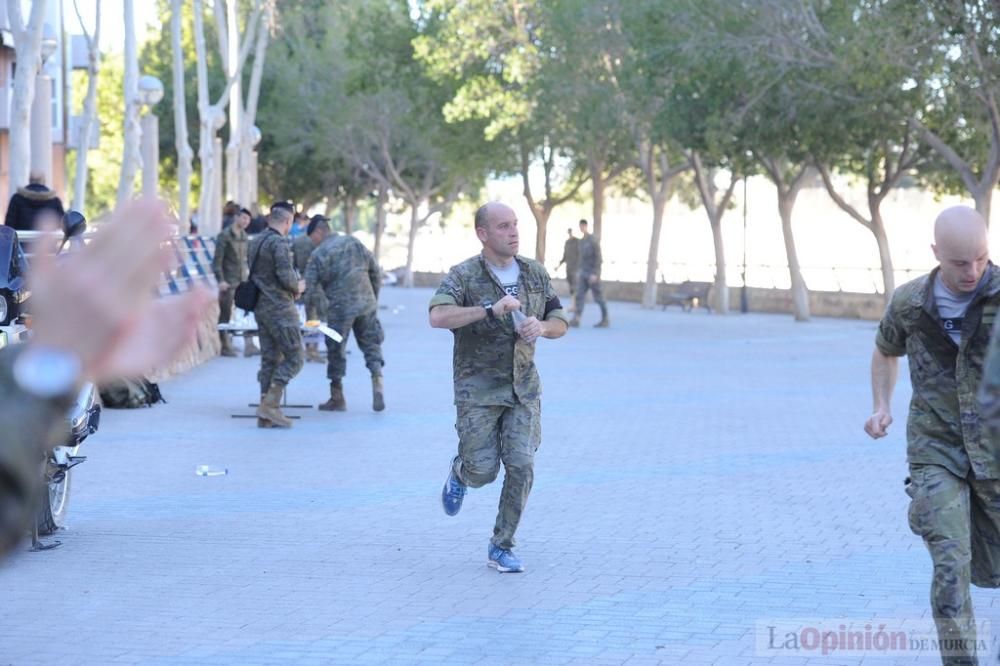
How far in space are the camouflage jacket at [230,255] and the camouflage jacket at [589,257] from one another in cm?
1060

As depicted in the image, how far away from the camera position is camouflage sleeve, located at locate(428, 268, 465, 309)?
7.70m

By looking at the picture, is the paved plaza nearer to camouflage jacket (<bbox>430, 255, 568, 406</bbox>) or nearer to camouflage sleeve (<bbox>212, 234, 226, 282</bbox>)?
camouflage jacket (<bbox>430, 255, 568, 406</bbox>)

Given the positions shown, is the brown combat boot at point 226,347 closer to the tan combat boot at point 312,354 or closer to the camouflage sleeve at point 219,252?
the tan combat boot at point 312,354

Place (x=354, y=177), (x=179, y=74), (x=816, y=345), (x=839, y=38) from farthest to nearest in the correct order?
(x=354, y=177)
(x=179, y=74)
(x=816, y=345)
(x=839, y=38)

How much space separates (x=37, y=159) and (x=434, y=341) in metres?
6.82

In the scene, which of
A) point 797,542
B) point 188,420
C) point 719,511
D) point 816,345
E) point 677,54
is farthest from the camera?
point 677,54

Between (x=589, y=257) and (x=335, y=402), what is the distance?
15439 mm

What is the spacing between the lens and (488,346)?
7.82m

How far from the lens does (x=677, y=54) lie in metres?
28.7

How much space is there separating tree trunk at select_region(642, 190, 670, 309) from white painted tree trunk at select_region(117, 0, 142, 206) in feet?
49.7

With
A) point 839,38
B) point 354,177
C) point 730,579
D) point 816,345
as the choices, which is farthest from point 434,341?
point 354,177

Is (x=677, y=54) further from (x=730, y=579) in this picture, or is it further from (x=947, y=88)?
(x=730, y=579)

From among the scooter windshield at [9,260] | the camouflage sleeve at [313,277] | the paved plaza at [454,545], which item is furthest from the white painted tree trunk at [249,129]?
the scooter windshield at [9,260]

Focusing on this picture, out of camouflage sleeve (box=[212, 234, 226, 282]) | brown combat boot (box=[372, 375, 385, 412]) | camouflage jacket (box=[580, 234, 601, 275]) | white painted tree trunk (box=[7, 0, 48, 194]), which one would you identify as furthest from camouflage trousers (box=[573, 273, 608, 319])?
brown combat boot (box=[372, 375, 385, 412])
